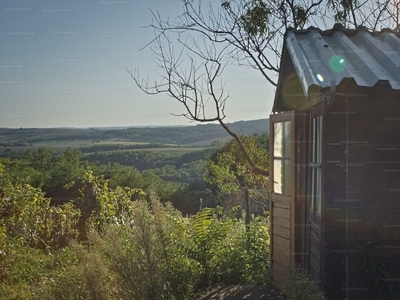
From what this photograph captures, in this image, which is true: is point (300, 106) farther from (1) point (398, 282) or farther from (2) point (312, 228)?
(1) point (398, 282)

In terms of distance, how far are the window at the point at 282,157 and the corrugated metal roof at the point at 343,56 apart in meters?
1.18

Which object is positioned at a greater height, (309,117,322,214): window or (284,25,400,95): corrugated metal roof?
(284,25,400,95): corrugated metal roof

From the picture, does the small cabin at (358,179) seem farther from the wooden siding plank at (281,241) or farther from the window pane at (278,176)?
the window pane at (278,176)

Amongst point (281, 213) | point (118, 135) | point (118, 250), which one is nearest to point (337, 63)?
point (281, 213)

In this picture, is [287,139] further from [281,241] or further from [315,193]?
[281,241]

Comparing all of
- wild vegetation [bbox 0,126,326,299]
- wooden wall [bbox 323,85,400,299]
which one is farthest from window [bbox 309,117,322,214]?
wild vegetation [bbox 0,126,326,299]

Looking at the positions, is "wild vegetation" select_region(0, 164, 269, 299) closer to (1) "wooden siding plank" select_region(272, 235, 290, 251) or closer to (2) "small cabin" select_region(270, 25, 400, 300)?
(1) "wooden siding plank" select_region(272, 235, 290, 251)

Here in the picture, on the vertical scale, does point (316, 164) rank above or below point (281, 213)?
above

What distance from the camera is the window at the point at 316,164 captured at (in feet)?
13.0

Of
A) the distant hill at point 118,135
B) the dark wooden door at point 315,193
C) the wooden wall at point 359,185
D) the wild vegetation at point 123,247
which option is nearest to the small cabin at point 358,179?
the wooden wall at point 359,185

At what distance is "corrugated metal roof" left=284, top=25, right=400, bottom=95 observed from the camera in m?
3.10

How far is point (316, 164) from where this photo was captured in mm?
4082

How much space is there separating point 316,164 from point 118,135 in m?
22.6

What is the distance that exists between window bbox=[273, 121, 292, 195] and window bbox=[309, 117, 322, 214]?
0.55 meters
